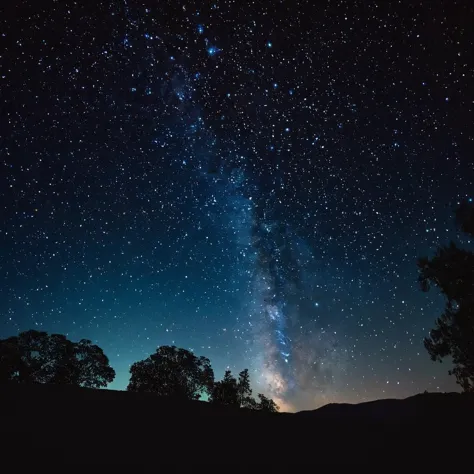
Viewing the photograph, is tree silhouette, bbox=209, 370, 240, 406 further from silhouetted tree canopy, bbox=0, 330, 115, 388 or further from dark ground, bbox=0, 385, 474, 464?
dark ground, bbox=0, 385, 474, 464

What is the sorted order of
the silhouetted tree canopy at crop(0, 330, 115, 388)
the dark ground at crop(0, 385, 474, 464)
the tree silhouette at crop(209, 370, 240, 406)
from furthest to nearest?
the tree silhouette at crop(209, 370, 240, 406) < the silhouetted tree canopy at crop(0, 330, 115, 388) < the dark ground at crop(0, 385, 474, 464)

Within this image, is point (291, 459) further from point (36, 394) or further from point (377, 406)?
point (36, 394)

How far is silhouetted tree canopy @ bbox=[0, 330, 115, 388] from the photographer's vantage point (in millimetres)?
22562

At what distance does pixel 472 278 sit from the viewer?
565 inches

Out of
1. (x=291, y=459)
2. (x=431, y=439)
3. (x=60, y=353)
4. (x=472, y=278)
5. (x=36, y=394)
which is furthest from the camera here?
(x=60, y=353)

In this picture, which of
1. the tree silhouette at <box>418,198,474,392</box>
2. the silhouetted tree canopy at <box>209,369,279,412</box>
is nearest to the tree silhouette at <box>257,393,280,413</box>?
the silhouetted tree canopy at <box>209,369,279,412</box>

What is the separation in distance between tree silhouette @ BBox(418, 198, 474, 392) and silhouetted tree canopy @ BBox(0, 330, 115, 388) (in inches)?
913

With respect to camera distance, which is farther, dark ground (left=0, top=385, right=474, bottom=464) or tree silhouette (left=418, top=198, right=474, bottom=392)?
tree silhouette (left=418, top=198, right=474, bottom=392)

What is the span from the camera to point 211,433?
610 centimetres

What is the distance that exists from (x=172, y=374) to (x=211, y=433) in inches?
963

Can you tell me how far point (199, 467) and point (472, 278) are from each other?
14.8 meters

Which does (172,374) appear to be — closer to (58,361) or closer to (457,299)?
(58,361)

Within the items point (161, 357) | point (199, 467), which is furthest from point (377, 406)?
point (161, 357)

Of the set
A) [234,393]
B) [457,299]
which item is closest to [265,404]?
[234,393]
